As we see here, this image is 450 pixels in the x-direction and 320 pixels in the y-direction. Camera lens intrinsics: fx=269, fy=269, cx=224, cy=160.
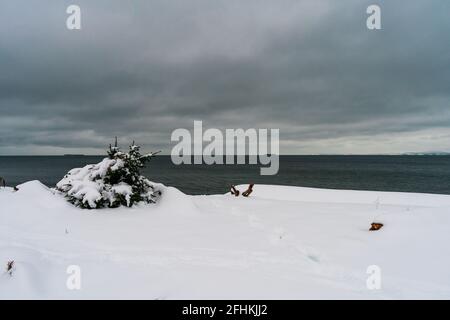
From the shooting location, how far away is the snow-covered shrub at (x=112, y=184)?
11.0 metres

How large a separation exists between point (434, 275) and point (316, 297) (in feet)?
9.28

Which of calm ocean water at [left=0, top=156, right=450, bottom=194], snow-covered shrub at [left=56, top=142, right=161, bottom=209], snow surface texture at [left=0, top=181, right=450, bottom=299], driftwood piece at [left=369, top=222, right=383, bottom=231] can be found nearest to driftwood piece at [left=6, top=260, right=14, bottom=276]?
snow surface texture at [left=0, top=181, right=450, bottom=299]

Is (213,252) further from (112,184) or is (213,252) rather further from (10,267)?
(112,184)

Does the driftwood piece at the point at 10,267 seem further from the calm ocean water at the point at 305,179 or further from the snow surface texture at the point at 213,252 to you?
the calm ocean water at the point at 305,179

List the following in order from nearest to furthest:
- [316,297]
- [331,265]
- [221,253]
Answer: [316,297]
[331,265]
[221,253]

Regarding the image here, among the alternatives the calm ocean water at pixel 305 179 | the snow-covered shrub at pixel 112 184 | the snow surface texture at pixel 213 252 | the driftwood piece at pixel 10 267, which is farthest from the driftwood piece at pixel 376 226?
the calm ocean water at pixel 305 179

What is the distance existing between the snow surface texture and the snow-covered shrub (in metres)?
0.52

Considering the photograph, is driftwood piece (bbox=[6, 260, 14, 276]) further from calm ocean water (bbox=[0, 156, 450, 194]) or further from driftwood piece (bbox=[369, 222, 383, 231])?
calm ocean water (bbox=[0, 156, 450, 194])

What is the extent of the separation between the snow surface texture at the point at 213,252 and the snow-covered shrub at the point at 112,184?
516mm
